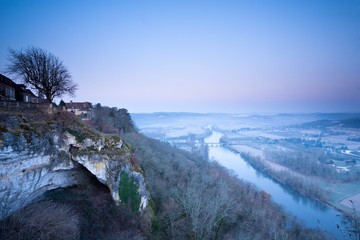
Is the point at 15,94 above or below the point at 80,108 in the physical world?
above

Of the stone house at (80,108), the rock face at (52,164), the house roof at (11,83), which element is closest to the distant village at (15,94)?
the house roof at (11,83)

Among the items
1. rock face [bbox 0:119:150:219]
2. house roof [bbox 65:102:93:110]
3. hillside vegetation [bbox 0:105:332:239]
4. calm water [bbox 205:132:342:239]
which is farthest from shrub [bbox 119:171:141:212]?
calm water [bbox 205:132:342:239]

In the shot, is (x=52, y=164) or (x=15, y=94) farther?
(x=15, y=94)

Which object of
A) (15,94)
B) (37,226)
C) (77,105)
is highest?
(15,94)

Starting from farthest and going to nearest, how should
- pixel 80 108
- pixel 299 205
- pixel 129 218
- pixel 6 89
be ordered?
pixel 299 205 → pixel 80 108 → pixel 6 89 → pixel 129 218

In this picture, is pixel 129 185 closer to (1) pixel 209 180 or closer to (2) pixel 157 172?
(2) pixel 157 172

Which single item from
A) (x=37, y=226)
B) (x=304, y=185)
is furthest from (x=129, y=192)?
(x=304, y=185)

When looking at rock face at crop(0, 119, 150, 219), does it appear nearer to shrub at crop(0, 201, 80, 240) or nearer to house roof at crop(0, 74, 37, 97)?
shrub at crop(0, 201, 80, 240)

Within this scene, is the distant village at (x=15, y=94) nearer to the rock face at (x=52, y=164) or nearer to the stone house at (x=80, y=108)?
the rock face at (x=52, y=164)

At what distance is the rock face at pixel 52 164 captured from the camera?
7805 millimetres

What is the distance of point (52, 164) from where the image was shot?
33.8 feet

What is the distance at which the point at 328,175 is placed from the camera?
134 feet

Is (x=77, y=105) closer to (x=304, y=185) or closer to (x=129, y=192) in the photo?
(x=129, y=192)

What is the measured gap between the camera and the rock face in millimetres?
7805
